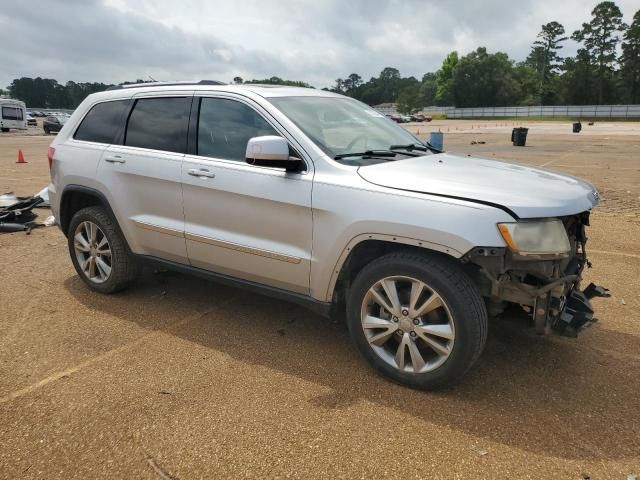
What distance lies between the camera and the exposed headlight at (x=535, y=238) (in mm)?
2648

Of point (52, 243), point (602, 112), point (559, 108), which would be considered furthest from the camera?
point (559, 108)

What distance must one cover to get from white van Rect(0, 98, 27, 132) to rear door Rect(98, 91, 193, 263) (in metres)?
42.8

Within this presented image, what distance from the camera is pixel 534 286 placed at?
2.85 meters

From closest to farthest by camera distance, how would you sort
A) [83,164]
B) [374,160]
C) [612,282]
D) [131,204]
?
1. [374,160]
2. [131,204]
3. [83,164]
4. [612,282]

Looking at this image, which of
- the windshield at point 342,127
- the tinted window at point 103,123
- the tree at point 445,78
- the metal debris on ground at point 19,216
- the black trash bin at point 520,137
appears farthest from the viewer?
the tree at point 445,78

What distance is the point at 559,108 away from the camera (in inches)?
3068

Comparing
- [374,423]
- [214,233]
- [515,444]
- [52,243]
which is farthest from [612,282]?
[52,243]

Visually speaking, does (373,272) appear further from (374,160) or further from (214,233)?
(214,233)

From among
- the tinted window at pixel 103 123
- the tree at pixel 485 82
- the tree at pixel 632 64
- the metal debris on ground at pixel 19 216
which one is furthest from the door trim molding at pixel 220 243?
the tree at pixel 485 82

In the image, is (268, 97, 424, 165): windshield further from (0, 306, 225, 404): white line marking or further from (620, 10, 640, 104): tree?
(620, 10, 640, 104): tree

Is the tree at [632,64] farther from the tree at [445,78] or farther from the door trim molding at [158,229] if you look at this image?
the door trim molding at [158,229]

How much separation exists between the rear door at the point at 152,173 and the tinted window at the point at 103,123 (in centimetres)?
12

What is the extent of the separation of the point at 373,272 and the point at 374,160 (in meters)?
0.81

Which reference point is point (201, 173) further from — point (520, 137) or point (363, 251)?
point (520, 137)
